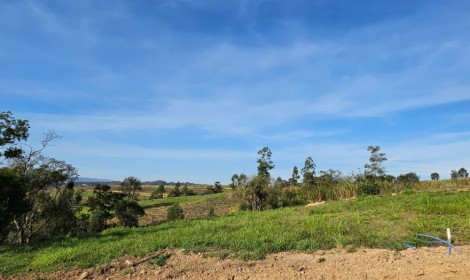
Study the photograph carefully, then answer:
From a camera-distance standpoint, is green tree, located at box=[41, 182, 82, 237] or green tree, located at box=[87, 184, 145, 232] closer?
green tree, located at box=[87, 184, 145, 232]

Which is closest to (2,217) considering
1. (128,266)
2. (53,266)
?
(53,266)

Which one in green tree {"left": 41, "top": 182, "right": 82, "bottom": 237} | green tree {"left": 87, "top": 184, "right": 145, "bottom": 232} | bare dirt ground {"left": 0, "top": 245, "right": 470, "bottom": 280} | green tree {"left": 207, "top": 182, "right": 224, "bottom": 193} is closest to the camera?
bare dirt ground {"left": 0, "top": 245, "right": 470, "bottom": 280}

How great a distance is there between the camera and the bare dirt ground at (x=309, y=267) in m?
6.41

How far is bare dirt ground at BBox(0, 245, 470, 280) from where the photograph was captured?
6410mm

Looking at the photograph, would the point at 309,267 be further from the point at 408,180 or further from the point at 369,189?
the point at 408,180

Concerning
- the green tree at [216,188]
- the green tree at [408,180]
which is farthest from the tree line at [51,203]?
the green tree at [216,188]

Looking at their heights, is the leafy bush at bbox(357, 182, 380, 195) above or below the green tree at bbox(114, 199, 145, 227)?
above

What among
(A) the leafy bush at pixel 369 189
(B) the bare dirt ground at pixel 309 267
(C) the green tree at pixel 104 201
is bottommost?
(B) the bare dirt ground at pixel 309 267

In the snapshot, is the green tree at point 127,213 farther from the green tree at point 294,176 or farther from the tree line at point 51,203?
the green tree at point 294,176

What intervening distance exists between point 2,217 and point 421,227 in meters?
14.5

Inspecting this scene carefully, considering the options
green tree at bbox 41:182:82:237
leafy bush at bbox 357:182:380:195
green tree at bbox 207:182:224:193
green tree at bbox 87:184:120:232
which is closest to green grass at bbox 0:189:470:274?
leafy bush at bbox 357:182:380:195

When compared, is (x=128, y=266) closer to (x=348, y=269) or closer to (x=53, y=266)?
(x=53, y=266)

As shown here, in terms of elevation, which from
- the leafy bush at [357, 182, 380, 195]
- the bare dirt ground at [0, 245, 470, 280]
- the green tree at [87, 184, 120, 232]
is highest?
the leafy bush at [357, 182, 380, 195]

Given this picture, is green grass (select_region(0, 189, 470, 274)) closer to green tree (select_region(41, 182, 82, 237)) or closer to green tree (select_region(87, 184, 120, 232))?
green tree (select_region(41, 182, 82, 237))
